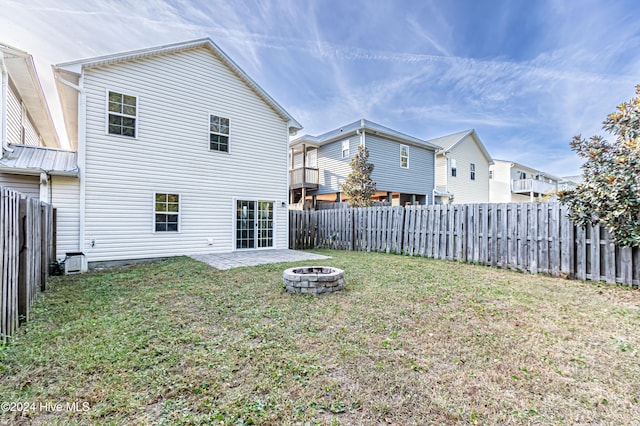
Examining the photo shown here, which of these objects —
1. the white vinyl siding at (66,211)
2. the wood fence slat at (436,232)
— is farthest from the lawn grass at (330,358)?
the wood fence slat at (436,232)

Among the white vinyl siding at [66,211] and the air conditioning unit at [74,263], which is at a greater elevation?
the white vinyl siding at [66,211]

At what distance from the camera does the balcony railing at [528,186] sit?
80.6ft

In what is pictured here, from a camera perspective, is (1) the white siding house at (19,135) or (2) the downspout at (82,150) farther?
(2) the downspout at (82,150)

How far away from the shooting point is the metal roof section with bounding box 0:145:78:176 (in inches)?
273

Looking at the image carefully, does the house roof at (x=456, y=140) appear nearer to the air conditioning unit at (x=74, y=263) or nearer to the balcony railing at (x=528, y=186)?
the balcony railing at (x=528, y=186)

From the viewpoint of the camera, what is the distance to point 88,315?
149 inches

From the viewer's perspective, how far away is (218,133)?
9.99 m

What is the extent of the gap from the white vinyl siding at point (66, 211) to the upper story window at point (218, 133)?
402 centimetres

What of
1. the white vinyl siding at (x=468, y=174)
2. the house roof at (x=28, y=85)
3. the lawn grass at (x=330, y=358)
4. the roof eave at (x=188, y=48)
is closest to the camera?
the lawn grass at (x=330, y=358)

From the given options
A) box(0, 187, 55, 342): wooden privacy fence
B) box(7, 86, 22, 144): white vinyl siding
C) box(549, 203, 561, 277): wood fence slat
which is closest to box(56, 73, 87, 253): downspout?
box(7, 86, 22, 144): white vinyl siding

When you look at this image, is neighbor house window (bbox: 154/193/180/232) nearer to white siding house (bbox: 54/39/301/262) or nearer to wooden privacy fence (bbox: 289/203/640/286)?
white siding house (bbox: 54/39/301/262)

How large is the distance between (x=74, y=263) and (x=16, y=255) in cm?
454

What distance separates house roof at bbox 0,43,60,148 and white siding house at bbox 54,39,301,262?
797mm

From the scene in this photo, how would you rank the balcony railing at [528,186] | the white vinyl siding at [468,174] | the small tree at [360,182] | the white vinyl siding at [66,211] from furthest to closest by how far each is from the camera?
the balcony railing at [528,186], the white vinyl siding at [468,174], the small tree at [360,182], the white vinyl siding at [66,211]
